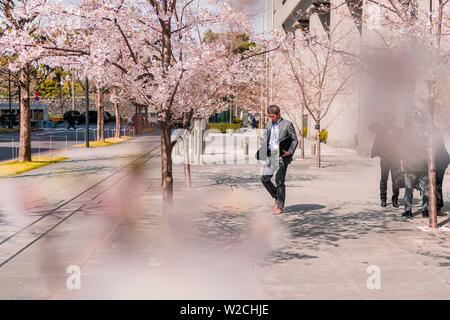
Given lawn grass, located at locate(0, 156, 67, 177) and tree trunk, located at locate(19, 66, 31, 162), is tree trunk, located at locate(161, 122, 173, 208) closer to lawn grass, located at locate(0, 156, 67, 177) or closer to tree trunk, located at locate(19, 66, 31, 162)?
lawn grass, located at locate(0, 156, 67, 177)

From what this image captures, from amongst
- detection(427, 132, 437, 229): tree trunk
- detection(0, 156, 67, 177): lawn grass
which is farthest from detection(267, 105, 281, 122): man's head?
detection(0, 156, 67, 177): lawn grass

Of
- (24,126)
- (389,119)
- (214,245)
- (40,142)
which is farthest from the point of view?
(40,142)

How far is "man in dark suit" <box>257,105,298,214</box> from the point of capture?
36.0ft

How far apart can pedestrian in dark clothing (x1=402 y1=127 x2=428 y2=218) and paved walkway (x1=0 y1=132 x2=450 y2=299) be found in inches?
16.3

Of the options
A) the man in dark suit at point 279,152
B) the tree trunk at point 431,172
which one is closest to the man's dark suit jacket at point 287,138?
the man in dark suit at point 279,152

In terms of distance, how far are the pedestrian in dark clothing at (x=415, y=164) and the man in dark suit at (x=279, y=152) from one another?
1.98 metres

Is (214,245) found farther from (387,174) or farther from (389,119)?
(389,119)

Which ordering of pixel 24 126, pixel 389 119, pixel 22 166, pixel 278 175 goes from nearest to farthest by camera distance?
pixel 278 175 < pixel 389 119 < pixel 22 166 < pixel 24 126

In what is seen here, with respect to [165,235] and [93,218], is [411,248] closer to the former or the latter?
[165,235]

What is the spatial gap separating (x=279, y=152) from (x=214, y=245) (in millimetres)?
3194

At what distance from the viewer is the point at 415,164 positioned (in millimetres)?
10344

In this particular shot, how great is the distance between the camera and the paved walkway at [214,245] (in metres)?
6.37

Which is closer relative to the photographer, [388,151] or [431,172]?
[431,172]

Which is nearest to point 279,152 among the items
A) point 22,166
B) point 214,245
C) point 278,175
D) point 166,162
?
point 278,175
